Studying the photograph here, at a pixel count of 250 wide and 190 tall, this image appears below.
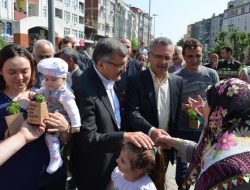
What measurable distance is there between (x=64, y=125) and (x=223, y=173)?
1.20m

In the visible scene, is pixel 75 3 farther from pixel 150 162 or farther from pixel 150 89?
pixel 150 162

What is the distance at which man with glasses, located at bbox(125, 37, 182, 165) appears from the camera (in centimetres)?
339

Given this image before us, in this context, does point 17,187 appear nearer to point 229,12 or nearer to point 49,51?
point 49,51

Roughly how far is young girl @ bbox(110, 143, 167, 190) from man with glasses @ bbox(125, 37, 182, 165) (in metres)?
0.80

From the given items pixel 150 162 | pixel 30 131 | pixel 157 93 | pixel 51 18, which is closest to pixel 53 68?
pixel 30 131

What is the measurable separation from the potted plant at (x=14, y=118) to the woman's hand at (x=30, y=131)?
0.05 m

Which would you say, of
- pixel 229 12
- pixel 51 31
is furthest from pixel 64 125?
pixel 229 12

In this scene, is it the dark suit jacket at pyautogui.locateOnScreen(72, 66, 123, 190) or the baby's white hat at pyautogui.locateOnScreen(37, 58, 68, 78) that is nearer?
the dark suit jacket at pyautogui.locateOnScreen(72, 66, 123, 190)

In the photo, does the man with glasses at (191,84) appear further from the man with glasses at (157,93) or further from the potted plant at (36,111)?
the potted plant at (36,111)

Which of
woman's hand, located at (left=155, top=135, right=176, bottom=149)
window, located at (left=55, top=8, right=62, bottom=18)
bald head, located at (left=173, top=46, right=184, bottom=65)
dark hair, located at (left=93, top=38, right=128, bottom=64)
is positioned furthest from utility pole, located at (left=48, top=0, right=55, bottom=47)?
window, located at (left=55, top=8, right=62, bottom=18)

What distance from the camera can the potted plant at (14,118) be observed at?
2.17 metres

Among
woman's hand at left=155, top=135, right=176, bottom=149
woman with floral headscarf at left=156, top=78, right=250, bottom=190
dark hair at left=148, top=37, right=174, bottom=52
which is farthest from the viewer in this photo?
dark hair at left=148, top=37, right=174, bottom=52

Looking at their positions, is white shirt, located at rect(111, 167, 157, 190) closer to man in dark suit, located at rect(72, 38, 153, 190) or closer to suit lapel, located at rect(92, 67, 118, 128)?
man in dark suit, located at rect(72, 38, 153, 190)

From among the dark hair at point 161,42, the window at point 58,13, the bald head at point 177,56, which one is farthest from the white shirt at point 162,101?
the window at point 58,13
